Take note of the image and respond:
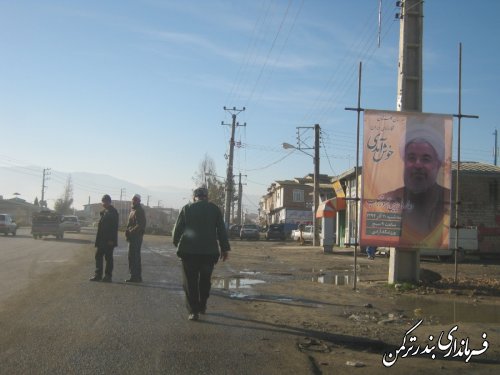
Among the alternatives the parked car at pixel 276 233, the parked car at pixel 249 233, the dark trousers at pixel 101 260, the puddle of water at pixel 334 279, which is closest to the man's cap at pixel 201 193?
the dark trousers at pixel 101 260

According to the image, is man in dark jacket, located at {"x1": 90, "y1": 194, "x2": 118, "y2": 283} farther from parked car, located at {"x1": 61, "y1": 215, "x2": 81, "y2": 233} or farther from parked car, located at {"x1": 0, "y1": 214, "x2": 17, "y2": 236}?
parked car, located at {"x1": 61, "y1": 215, "x2": 81, "y2": 233}

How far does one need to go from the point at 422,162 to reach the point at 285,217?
213 feet

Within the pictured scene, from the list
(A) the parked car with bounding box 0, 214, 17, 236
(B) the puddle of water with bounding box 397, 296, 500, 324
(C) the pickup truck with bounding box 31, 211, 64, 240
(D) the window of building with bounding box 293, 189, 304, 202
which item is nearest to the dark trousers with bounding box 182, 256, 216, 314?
(B) the puddle of water with bounding box 397, 296, 500, 324

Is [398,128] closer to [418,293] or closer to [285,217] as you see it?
[418,293]

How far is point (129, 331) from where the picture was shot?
6.78 metres

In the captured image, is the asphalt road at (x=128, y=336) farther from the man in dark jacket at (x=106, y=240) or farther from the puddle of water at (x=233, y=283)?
the puddle of water at (x=233, y=283)

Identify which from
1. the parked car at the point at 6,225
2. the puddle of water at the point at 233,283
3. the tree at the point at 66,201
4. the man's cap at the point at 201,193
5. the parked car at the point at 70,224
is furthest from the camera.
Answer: the tree at the point at 66,201

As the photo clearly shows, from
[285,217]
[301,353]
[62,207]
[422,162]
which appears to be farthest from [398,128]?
[62,207]

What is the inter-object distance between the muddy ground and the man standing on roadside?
1.79m

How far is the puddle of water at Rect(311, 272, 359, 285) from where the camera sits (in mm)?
13745

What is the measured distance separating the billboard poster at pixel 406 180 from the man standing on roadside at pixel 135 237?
16.5 feet

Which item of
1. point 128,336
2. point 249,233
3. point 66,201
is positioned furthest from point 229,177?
point 66,201

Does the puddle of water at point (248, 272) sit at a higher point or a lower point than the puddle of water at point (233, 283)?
higher

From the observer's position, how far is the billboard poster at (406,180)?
1211 centimetres
